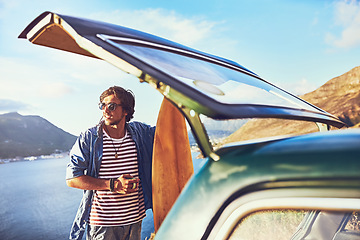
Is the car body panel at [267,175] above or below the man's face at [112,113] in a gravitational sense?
below

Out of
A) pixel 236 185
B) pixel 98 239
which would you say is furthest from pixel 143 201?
pixel 236 185

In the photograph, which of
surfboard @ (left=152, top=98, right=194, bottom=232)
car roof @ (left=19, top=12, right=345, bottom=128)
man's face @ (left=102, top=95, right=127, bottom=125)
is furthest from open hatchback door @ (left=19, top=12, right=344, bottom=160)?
man's face @ (left=102, top=95, right=127, bottom=125)

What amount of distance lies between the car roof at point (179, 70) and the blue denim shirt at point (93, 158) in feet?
3.33

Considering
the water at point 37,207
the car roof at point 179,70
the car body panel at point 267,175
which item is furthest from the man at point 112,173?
the water at point 37,207

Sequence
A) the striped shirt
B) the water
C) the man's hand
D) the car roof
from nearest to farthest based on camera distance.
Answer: the car roof, the man's hand, the striped shirt, the water

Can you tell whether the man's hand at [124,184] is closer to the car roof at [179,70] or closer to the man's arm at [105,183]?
the man's arm at [105,183]

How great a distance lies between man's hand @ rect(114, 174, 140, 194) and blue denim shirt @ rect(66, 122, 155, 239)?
0.23 meters

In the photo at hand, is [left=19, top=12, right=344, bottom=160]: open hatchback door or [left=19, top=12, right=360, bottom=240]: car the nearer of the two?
[left=19, top=12, right=360, bottom=240]: car

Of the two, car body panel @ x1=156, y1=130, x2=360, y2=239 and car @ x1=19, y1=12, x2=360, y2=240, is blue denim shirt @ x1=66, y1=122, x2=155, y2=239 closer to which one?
car @ x1=19, y1=12, x2=360, y2=240

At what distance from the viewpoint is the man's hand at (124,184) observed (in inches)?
85.1

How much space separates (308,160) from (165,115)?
1259 mm

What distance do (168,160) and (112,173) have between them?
64 centimetres

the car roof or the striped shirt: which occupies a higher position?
the car roof

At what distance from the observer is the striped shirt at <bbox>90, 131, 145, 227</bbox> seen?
2297 millimetres
